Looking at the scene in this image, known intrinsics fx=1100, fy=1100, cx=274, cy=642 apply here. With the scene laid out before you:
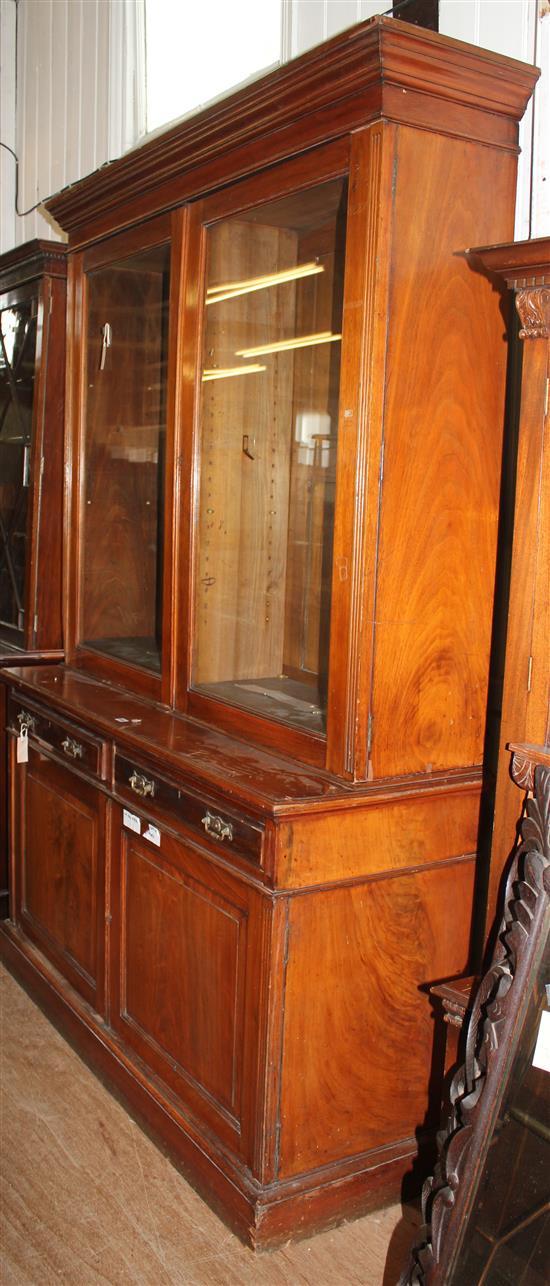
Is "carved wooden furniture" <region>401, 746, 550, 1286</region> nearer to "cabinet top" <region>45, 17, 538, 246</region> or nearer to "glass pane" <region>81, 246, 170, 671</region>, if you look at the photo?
"cabinet top" <region>45, 17, 538, 246</region>

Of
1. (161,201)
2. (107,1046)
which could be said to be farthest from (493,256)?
(107,1046)

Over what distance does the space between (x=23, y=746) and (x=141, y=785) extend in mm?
863

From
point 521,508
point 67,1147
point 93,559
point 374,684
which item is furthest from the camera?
point 93,559

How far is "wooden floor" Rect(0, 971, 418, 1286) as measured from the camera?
6.94ft

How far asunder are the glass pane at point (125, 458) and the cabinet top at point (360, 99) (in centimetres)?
48

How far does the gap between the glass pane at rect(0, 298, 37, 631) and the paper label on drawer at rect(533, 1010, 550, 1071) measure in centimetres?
225

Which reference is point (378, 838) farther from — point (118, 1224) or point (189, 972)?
point (118, 1224)

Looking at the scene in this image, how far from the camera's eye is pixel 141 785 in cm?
255

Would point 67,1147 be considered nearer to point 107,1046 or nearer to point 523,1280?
point 107,1046

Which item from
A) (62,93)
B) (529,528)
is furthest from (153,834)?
(62,93)

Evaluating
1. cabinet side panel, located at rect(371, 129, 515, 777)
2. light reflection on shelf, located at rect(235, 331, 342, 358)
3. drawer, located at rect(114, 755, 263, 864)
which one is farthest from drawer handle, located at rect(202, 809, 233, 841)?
light reflection on shelf, located at rect(235, 331, 342, 358)

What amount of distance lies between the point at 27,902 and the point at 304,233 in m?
2.12

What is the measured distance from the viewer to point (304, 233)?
7.63ft

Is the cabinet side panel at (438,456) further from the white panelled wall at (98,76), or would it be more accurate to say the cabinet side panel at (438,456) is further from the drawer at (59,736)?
the drawer at (59,736)
